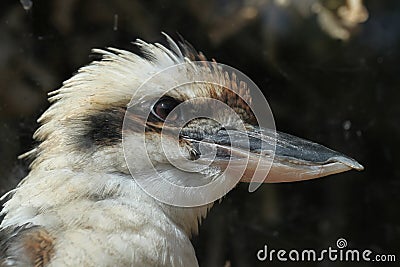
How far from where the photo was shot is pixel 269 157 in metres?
1.32

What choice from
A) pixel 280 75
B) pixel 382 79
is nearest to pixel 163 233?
pixel 280 75

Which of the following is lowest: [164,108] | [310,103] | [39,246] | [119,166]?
[39,246]

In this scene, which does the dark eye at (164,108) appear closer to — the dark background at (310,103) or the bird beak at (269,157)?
the bird beak at (269,157)

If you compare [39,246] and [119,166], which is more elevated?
[119,166]

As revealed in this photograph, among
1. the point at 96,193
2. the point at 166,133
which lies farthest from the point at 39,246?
the point at 166,133

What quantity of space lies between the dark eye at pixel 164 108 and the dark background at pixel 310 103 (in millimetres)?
781

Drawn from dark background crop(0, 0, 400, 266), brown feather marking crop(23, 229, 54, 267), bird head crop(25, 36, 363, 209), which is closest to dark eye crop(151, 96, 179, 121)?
bird head crop(25, 36, 363, 209)

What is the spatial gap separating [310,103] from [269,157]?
95 centimetres

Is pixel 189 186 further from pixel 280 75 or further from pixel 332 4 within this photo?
pixel 332 4

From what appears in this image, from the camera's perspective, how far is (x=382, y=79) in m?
2.24

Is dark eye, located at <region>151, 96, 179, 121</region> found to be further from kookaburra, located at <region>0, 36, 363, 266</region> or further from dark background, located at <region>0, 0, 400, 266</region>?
dark background, located at <region>0, 0, 400, 266</region>

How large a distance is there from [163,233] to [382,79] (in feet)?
3.92

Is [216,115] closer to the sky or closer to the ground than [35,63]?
closer to the ground

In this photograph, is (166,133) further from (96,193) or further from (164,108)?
(96,193)
